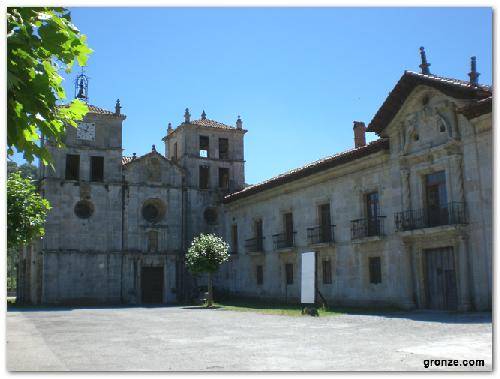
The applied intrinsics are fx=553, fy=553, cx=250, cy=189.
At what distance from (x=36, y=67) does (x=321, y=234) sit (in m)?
22.5

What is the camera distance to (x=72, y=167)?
35.4m

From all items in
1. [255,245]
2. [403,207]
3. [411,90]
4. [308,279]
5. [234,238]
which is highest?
[411,90]

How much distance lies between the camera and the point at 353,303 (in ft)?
82.4

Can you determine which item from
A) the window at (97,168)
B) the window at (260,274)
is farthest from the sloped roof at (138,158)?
the window at (260,274)

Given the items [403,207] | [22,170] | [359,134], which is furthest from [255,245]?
[22,170]

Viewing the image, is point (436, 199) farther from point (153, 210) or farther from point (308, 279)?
point (153, 210)

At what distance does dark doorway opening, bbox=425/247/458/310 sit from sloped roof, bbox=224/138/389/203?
5.03m

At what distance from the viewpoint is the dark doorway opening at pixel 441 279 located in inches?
814

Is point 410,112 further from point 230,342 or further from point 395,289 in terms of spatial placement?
point 230,342

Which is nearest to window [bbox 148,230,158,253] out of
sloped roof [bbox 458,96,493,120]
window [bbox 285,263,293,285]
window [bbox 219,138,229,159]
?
window [bbox 219,138,229,159]

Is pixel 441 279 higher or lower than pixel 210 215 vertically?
lower

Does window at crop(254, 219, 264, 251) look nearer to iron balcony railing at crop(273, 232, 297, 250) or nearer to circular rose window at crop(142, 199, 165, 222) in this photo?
iron balcony railing at crop(273, 232, 297, 250)

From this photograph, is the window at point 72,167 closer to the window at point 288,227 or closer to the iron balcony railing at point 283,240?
the iron balcony railing at point 283,240

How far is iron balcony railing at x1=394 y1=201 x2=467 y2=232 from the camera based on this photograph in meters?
19.9
